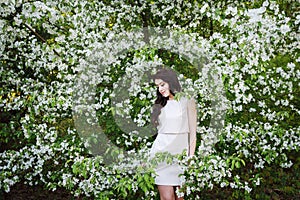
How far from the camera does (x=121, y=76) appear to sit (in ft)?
13.4

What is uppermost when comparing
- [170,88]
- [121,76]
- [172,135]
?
[121,76]

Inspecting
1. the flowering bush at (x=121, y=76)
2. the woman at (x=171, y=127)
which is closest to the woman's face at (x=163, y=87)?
the woman at (x=171, y=127)

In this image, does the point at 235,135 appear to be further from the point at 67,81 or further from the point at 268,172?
the point at 268,172

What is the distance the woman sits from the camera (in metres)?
3.39

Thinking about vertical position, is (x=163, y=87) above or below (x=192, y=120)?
above

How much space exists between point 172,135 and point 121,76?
0.93m

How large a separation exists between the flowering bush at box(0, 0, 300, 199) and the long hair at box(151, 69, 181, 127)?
10 cm

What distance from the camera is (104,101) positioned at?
400 cm

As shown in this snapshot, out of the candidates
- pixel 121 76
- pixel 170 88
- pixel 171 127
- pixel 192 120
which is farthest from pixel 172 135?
pixel 121 76

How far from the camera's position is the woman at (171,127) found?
3.39 m

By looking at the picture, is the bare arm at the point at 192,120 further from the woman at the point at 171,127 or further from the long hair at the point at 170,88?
the long hair at the point at 170,88

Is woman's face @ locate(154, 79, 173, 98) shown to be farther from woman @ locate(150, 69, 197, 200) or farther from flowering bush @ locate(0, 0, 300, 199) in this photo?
flowering bush @ locate(0, 0, 300, 199)

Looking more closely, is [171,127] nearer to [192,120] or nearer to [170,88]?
[192,120]

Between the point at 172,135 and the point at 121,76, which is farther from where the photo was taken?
the point at 121,76
